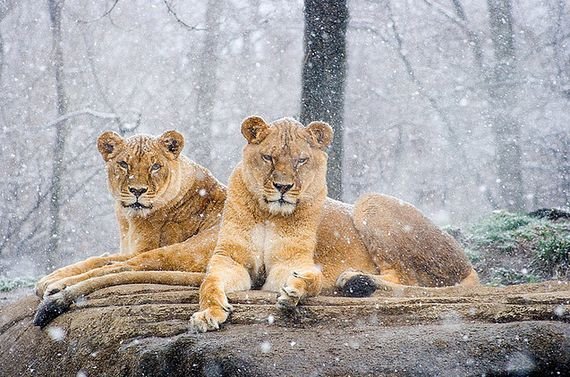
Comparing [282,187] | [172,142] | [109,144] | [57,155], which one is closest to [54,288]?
[109,144]

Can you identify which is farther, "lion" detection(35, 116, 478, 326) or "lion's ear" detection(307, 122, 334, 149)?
"lion's ear" detection(307, 122, 334, 149)

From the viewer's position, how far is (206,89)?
781 inches

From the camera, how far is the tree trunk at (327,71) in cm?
680

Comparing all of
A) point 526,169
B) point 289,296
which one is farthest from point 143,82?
point 289,296

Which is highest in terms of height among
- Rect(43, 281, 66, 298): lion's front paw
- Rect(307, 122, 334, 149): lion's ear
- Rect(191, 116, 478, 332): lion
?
Rect(307, 122, 334, 149): lion's ear

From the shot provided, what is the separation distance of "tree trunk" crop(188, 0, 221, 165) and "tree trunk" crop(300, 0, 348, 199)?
12.7m

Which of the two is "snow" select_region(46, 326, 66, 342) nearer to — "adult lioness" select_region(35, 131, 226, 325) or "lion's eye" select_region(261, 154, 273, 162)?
"adult lioness" select_region(35, 131, 226, 325)

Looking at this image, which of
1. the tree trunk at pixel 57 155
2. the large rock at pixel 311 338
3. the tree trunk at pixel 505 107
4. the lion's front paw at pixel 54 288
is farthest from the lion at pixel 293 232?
the tree trunk at pixel 505 107

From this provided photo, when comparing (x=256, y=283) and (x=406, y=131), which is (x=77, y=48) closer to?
(x=406, y=131)

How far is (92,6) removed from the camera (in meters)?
21.2

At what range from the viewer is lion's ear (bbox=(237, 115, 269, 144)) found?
4242 millimetres

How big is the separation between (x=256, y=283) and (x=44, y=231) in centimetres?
1577

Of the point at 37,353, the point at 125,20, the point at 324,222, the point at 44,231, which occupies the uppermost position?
the point at 125,20

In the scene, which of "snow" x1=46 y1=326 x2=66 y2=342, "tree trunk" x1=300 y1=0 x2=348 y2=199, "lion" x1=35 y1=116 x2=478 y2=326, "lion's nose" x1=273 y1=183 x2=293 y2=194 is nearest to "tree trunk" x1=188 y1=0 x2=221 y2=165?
"tree trunk" x1=300 y1=0 x2=348 y2=199
